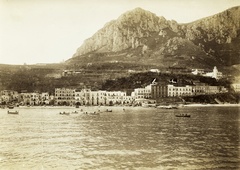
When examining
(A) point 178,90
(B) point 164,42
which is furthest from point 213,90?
(B) point 164,42

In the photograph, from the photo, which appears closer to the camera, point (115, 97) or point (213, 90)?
point (213, 90)

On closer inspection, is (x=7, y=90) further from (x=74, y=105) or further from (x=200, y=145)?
(x=200, y=145)

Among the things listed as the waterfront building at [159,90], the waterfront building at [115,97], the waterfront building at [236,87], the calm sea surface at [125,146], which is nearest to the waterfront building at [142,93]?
the waterfront building at [159,90]

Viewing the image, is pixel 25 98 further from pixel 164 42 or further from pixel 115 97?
pixel 164 42

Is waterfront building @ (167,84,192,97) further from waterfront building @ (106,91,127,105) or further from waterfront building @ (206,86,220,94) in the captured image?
waterfront building @ (106,91,127,105)

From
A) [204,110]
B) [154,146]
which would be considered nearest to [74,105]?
[204,110]

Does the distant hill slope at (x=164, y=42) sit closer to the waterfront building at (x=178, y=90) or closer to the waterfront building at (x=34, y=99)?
the waterfront building at (x=178, y=90)

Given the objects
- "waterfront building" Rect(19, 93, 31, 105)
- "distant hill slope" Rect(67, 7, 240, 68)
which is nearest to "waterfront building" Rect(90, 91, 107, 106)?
"distant hill slope" Rect(67, 7, 240, 68)
